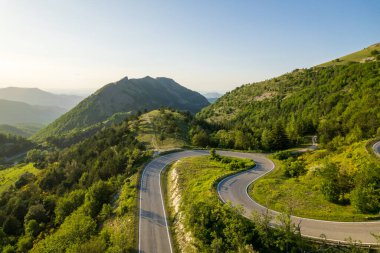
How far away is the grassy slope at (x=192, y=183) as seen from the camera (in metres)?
39.0

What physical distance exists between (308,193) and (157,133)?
253 ft

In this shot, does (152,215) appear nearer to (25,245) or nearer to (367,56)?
(25,245)

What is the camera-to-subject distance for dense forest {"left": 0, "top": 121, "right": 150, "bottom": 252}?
1526 inches

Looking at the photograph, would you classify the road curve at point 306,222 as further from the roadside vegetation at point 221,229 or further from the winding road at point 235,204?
the roadside vegetation at point 221,229

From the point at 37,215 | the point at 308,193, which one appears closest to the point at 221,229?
the point at 308,193

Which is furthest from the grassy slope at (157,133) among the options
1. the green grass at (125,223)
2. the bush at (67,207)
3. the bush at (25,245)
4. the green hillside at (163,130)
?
the bush at (25,245)

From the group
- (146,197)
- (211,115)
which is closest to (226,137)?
(146,197)

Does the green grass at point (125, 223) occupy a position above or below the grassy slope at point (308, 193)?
below

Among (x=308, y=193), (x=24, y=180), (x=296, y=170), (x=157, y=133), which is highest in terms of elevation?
(x=157, y=133)

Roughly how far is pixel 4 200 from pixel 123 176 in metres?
68.7

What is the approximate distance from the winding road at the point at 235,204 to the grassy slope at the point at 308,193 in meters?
1.31

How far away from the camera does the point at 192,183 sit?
50.6 m

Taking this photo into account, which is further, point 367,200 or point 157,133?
point 157,133

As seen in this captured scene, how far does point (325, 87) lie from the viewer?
146m
